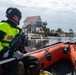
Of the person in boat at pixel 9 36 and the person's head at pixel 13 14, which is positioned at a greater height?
the person's head at pixel 13 14

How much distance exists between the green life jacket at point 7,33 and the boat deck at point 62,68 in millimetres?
2460

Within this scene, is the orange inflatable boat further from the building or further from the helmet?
the building

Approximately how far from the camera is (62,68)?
6.14 m

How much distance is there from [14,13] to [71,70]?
2882 mm

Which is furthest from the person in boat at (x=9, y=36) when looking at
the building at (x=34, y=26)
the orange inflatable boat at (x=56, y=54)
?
the building at (x=34, y=26)

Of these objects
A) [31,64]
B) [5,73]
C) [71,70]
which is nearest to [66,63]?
[71,70]

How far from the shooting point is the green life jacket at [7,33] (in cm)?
355

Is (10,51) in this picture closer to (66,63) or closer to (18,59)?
(18,59)

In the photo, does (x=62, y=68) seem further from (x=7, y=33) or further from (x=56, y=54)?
(x=7, y=33)

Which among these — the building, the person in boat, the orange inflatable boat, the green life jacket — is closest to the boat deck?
the orange inflatable boat

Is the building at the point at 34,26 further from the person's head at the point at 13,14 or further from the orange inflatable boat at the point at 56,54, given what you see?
the person's head at the point at 13,14

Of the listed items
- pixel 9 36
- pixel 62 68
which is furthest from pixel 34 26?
pixel 9 36

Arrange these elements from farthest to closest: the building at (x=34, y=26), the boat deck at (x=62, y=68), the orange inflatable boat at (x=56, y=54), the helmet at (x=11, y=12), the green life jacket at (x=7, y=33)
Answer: the building at (x=34, y=26) → the boat deck at (x=62, y=68) → the orange inflatable boat at (x=56, y=54) → the helmet at (x=11, y=12) → the green life jacket at (x=7, y=33)

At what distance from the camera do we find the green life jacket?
355cm
